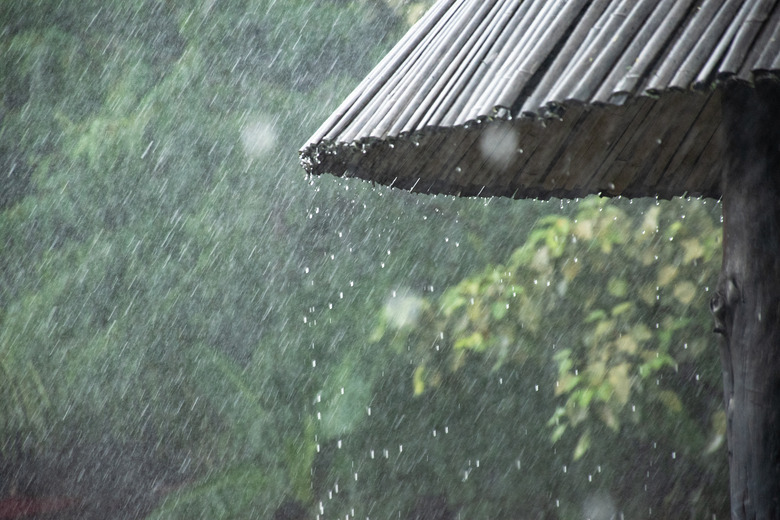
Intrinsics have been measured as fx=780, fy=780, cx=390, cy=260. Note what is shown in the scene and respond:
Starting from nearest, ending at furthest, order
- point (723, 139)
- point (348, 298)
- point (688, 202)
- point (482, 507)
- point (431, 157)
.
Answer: point (723, 139) < point (431, 157) < point (688, 202) < point (482, 507) < point (348, 298)

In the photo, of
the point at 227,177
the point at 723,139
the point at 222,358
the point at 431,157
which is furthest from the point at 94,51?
the point at 723,139

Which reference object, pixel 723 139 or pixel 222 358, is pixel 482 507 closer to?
pixel 222 358

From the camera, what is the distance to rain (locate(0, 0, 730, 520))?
5.02 metres

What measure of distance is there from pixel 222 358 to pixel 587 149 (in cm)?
413

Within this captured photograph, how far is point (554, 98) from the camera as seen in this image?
104cm

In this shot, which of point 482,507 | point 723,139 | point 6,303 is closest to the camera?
point 723,139

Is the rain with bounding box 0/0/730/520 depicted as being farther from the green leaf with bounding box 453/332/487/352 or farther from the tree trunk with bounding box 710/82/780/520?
the tree trunk with bounding box 710/82/780/520

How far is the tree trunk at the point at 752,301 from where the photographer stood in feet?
4.00

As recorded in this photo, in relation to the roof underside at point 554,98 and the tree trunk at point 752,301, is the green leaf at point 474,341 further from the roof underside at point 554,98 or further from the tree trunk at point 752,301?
the tree trunk at point 752,301

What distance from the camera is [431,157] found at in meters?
1.93

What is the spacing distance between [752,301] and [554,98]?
0.50 meters

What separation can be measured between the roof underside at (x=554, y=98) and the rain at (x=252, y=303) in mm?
2738

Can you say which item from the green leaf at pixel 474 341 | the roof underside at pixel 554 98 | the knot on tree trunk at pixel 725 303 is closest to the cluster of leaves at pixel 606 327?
the green leaf at pixel 474 341

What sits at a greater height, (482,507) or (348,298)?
(348,298)
